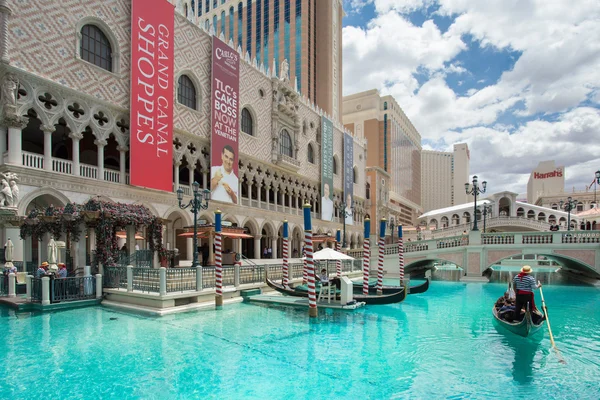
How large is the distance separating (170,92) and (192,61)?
10.3ft

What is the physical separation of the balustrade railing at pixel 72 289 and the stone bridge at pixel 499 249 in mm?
17404

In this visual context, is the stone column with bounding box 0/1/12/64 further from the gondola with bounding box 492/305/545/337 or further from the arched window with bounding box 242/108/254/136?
the gondola with bounding box 492/305/545/337

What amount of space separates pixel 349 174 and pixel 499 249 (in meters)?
19.5

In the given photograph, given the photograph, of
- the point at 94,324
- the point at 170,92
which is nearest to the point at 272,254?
the point at 170,92

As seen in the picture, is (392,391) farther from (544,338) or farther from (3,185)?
(3,185)

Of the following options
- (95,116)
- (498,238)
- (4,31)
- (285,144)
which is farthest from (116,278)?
(285,144)

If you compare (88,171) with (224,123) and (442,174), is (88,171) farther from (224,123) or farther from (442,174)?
(442,174)

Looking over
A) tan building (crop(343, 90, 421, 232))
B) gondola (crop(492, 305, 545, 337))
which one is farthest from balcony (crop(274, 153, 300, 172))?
tan building (crop(343, 90, 421, 232))

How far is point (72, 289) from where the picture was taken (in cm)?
1162

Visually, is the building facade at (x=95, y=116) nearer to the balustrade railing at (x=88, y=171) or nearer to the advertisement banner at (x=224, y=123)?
the balustrade railing at (x=88, y=171)

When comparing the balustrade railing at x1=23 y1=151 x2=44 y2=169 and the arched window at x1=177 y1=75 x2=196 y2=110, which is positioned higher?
the arched window at x1=177 y1=75 x2=196 y2=110

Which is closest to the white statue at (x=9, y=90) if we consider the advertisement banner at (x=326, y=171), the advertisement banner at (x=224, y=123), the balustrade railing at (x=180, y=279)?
the balustrade railing at (x=180, y=279)

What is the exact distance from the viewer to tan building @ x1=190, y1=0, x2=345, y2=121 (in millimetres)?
53906

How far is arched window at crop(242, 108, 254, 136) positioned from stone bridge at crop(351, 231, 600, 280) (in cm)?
1278
